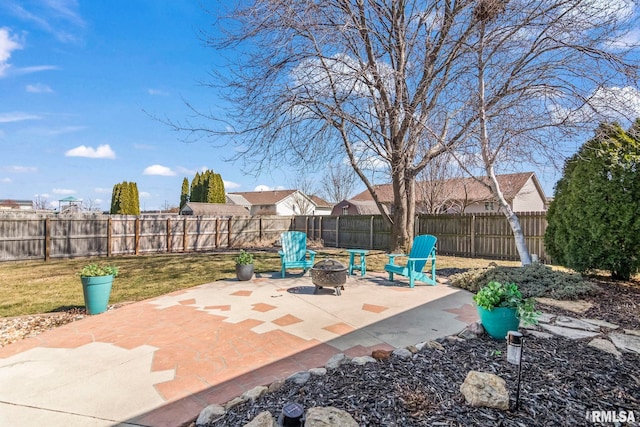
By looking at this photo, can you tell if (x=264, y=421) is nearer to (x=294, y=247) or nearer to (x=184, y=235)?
(x=294, y=247)

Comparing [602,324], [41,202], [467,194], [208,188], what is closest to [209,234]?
[602,324]

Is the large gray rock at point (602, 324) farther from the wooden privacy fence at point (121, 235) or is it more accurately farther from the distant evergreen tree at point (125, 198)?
the distant evergreen tree at point (125, 198)

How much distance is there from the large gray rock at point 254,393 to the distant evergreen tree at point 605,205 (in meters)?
5.69

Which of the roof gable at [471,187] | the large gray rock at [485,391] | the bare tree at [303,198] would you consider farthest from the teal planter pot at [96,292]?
the bare tree at [303,198]

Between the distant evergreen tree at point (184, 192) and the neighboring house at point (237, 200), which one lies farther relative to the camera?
the neighboring house at point (237, 200)

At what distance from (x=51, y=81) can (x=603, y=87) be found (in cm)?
1162

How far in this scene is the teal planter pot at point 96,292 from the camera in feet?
13.3

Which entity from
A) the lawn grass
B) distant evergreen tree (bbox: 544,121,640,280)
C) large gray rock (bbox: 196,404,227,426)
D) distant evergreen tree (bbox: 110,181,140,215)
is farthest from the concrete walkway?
distant evergreen tree (bbox: 110,181,140,215)

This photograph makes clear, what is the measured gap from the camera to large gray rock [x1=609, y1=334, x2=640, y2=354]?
2.51 meters

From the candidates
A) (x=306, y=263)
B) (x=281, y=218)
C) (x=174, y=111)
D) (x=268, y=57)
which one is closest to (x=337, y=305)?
(x=306, y=263)

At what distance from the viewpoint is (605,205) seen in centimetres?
501

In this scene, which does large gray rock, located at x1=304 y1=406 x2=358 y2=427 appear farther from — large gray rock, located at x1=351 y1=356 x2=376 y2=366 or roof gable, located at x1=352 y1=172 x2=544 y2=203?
roof gable, located at x1=352 y1=172 x2=544 y2=203

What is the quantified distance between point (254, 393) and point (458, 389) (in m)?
1.26

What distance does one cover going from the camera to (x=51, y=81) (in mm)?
7828
